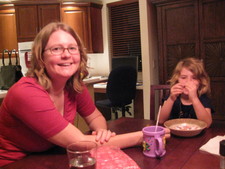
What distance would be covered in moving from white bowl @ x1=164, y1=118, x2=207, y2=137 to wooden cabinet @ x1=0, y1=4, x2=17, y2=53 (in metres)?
4.00

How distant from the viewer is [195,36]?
3.16m

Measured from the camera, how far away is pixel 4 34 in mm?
4625

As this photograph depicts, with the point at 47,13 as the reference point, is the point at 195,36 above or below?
below

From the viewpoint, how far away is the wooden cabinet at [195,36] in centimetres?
300

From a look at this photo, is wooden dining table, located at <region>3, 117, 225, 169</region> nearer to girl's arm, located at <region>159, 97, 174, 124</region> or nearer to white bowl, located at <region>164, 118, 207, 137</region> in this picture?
white bowl, located at <region>164, 118, 207, 137</region>

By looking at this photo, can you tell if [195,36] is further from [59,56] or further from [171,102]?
[59,56]

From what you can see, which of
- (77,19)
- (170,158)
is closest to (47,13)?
(77,19)

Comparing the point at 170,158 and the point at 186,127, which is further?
the point at 186,127

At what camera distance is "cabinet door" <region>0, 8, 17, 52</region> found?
4.59 meters

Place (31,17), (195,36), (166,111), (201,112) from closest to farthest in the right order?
(201,112)
(166,111)
(195,36)
(31,17)

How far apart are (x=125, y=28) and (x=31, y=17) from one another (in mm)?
1739

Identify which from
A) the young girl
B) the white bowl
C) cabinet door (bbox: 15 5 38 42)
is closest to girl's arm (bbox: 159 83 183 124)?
the young girl

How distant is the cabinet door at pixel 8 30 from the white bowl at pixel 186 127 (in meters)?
4.00

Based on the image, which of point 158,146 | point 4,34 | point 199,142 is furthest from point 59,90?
point 4,34
